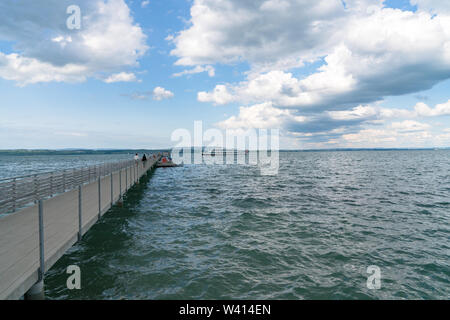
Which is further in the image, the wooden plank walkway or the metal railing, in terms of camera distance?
the metal railing

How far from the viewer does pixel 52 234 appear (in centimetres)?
820

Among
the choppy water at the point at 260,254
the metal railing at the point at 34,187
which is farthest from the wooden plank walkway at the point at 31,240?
the choppy water at the point at 260,254

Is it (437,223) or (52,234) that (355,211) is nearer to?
(437,223)

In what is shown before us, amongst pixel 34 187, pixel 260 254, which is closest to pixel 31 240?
pixel 260 254

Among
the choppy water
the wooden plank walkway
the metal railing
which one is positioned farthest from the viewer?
the metal railing

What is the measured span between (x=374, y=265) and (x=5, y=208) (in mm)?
15668

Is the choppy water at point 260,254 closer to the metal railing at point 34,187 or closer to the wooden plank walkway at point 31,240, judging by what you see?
the wooden plank walkway at point 31,240

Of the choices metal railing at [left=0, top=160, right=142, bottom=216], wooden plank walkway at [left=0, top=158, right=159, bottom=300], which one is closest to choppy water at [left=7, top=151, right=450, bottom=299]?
wooden plank walkway at [left=0, top=158, right=159, bottom=300]

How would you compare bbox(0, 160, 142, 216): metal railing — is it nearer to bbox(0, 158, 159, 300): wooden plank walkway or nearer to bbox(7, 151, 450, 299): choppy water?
bbox(0, 158, 159, 300): wooden plank walkway

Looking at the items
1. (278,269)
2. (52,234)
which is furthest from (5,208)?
(278,269)

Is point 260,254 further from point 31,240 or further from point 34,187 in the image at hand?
point 34,187

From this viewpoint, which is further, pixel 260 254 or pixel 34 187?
pixel 34 187

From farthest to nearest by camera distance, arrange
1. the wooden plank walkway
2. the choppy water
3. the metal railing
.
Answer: the metal railing < the choppy water < the wooden plank walkway
